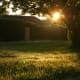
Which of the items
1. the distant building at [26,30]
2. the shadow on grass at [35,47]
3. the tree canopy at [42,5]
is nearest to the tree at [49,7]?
the tree canopy at [42,5]

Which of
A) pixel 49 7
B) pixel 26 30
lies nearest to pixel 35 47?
pixel 49 7

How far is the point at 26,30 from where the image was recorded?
5000 centimetres

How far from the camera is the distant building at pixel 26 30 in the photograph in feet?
161

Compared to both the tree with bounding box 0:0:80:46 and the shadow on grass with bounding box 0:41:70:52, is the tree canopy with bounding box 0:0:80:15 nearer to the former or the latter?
the tree with bounding box 0:0:80:46

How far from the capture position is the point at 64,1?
2795 centimetres

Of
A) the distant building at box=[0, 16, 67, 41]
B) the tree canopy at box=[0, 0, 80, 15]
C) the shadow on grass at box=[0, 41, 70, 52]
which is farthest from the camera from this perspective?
the distant building at box=[0, 16, 67, 41]

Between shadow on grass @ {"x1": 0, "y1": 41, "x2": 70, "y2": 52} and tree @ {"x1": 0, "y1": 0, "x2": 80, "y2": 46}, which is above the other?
tree @ {"x1": 0, "y1": 0, "x2": 80, "y2": 46}

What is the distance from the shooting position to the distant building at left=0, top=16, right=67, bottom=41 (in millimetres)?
49156

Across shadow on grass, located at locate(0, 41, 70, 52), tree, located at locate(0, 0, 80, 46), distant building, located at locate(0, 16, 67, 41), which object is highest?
tree, located at locate(0, 0, 80, 46)

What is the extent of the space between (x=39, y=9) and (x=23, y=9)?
1724 millimetres

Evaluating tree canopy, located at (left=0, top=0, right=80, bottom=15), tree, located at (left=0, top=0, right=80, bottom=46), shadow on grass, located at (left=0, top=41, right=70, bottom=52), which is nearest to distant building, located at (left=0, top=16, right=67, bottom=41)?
shadow on grass, located at (left=0, top=41, right=70, bottom=52)

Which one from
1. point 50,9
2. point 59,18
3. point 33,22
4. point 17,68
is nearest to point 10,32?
point 33,22

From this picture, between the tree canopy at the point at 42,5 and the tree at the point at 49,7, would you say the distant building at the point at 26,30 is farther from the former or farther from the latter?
the tree canopy at the point at 42,5

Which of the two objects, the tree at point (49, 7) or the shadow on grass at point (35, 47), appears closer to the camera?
the tree at point (49, 7)
